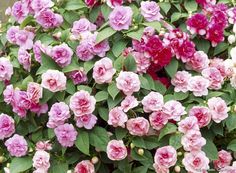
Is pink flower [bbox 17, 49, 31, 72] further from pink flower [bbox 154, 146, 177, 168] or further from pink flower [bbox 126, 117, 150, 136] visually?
pink flower [bbox 154, 146, 177, 168]

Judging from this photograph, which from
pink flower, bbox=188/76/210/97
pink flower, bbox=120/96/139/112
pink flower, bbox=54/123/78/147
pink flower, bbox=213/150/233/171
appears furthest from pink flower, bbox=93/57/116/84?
pink flower, bbox=213/150/233/171

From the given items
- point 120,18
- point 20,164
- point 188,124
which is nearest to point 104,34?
point 120,18

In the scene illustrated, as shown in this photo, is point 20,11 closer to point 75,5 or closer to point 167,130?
point 75,5

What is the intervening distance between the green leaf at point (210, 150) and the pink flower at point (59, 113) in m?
0.56

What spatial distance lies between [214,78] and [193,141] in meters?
0.32

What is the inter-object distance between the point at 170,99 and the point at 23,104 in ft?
1.93

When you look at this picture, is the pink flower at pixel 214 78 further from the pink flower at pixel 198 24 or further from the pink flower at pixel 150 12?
the pink flower at pixel 150 12

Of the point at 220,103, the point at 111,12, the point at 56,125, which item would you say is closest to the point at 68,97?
the point at 56,125

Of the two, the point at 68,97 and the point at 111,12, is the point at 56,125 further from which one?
the point at 111,12

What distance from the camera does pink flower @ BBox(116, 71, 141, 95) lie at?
2100mm

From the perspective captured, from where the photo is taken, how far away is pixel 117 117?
2078 mm

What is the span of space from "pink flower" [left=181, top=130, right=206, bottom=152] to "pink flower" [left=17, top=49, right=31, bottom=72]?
0.74m

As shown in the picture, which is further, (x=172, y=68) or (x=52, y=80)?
(x=172, y=68)

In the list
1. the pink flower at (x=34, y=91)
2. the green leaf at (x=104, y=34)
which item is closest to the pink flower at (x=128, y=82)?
the green leaf at (x=104, y=34)
